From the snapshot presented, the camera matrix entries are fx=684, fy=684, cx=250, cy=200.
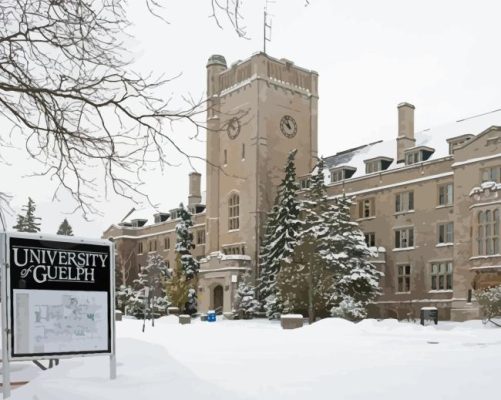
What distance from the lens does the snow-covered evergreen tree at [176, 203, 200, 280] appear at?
56.2 meters

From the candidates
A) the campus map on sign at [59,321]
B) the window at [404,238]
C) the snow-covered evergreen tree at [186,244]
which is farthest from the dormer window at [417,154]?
the campus map on sign at [59,321]

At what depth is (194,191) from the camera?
67.4 m

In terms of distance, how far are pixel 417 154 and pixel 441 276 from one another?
8.13 metres

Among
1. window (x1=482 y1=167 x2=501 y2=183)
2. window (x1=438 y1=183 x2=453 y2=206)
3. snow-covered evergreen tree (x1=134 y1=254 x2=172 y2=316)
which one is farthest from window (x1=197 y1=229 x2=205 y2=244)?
window (x1=482 y1=167 x2=501 y2=183)

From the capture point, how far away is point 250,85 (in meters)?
53.3

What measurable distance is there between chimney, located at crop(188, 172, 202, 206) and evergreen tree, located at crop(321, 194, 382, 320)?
28229 mm

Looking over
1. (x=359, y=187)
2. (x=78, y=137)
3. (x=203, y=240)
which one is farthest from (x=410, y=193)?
(x=78, y=137)

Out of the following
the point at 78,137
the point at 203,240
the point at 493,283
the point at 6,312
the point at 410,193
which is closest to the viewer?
the point at 6,312

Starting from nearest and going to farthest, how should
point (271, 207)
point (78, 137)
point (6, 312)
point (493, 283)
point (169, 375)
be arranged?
point (6, 312) < point (169, 375) < point (78, 137) < point (493, 283) < point (271, 207)

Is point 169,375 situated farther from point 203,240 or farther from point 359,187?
point 203,240

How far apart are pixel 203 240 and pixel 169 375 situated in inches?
2088

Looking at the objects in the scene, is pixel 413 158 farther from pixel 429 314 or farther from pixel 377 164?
pixel 429 314

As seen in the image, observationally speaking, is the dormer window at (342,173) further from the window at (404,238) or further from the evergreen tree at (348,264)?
the evergreen tree at (348,264)

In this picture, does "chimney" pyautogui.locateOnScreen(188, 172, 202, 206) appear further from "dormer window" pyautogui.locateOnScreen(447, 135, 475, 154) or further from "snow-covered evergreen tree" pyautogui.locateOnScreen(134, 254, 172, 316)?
"dormer window" pyautogui.locateOnScreen(447, 135, 475, 154)
